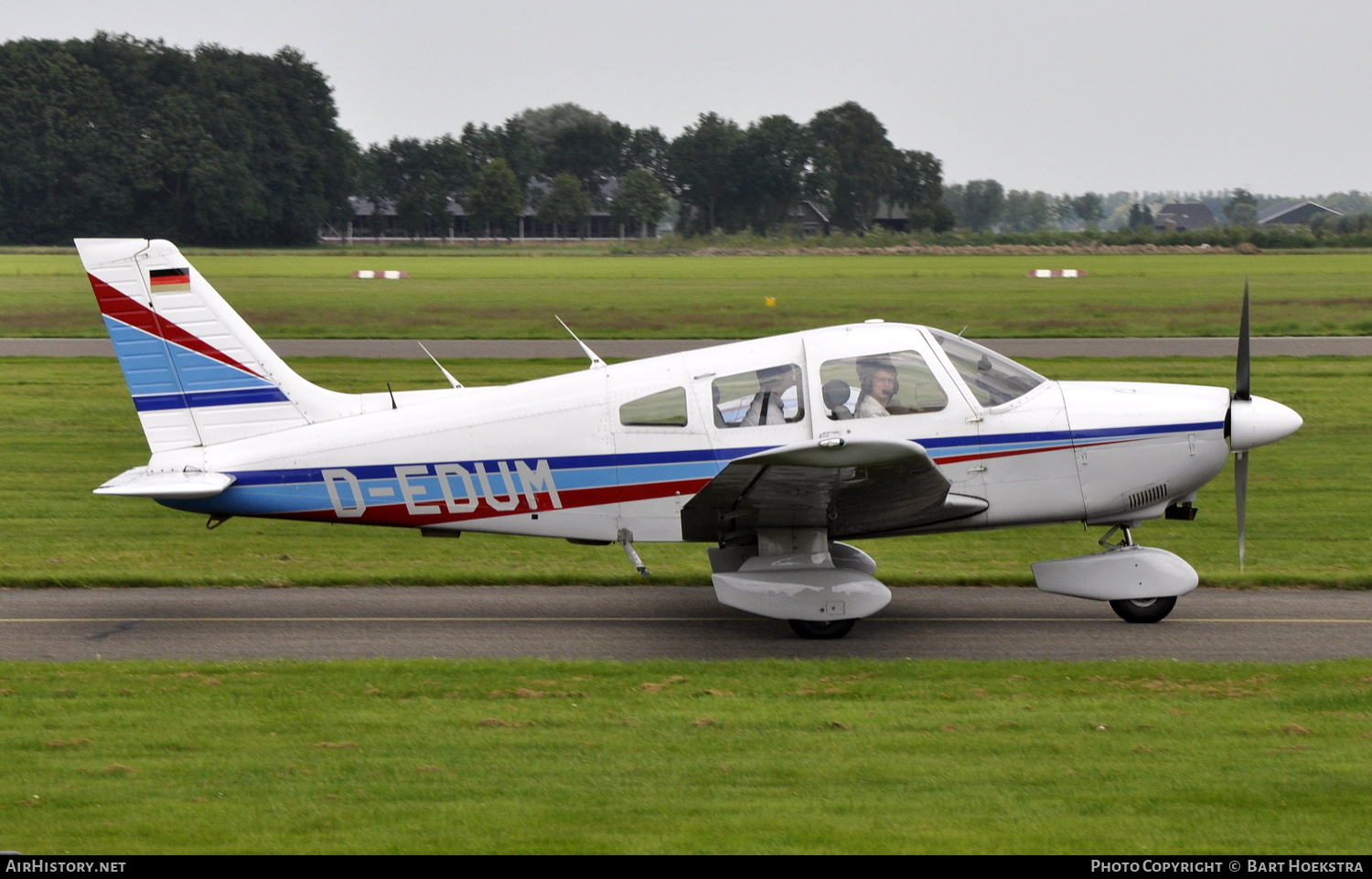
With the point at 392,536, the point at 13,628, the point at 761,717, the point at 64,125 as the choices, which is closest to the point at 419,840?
the point at 761,717

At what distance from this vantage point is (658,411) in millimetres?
9703

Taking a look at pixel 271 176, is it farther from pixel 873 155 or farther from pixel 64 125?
pixel 873 155

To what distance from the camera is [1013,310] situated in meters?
39.3

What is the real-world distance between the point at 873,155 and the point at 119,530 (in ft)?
265

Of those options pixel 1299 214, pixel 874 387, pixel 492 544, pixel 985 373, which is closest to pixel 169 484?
pixel 492 544

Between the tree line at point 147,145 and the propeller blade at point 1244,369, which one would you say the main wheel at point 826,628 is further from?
the tree line at point 147,145

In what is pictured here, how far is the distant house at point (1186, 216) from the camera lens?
125812 mm

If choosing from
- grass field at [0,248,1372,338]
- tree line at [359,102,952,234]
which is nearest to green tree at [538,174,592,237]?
tree line at [359,102,952,234]

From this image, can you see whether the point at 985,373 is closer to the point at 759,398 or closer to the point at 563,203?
the point at 759,398

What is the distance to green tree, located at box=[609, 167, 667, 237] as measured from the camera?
90.1m

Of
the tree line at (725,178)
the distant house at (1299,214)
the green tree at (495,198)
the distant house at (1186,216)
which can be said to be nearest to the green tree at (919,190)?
the tree line at (725,178)

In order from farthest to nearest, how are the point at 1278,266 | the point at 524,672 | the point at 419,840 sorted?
1. the point at 1278,266
2. the point at 524,672
3. the point at 419,840

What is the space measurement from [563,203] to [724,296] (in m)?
45.4

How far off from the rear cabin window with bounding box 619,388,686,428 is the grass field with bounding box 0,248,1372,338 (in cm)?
2247
